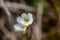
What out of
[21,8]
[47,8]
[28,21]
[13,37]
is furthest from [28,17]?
[47,8]

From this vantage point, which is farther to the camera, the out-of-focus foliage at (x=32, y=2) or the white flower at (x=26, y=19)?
the out-of-focus foliage at (x=32, y=2)

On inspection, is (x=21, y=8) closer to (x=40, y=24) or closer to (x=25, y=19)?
(x=40, y=24)

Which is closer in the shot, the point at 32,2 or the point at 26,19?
the point at 26,19

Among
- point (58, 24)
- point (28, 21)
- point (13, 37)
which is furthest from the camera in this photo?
point (58, 24)

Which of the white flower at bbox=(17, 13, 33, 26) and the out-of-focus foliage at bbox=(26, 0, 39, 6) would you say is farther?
the out-of-focus foliage at bbox=(26, 0, 39, 6)

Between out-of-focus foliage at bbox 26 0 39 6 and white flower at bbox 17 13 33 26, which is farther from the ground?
out-of-focus foliage at bbox 26 0 39 6

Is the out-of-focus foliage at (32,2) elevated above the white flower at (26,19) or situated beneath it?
elevated above

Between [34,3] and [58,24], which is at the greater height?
[34,3]

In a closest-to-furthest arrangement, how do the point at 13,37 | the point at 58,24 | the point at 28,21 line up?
the point at 28,21
the point at 13,37
the point at 58,24

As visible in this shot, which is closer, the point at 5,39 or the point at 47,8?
the point at 5,39

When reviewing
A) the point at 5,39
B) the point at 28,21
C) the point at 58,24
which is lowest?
the point at 5,39
